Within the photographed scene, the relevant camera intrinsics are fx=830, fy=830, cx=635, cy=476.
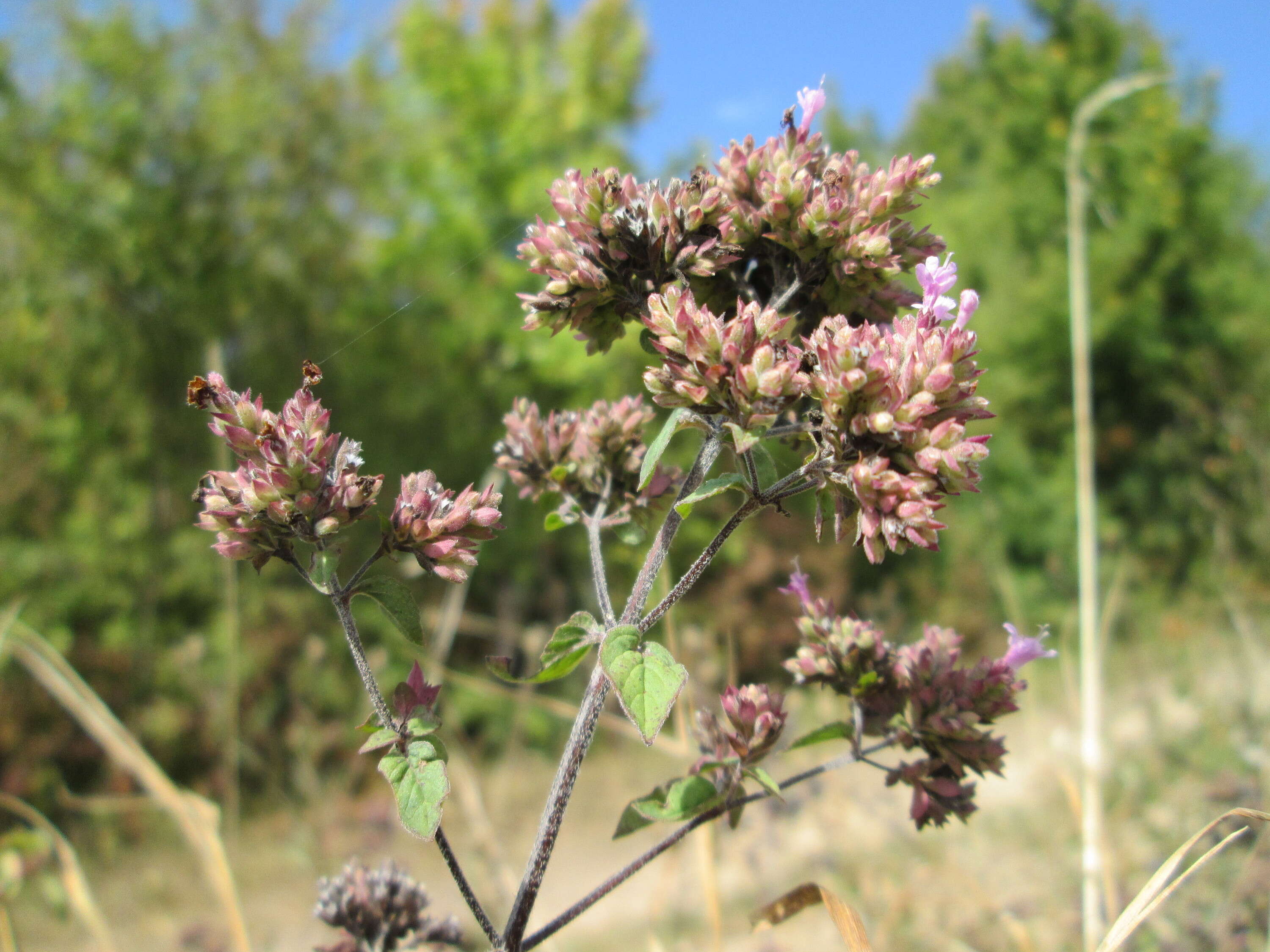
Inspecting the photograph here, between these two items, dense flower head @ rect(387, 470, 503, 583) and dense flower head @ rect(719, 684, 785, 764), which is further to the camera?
dense flower head @ rect(719, 684, 785, 764)

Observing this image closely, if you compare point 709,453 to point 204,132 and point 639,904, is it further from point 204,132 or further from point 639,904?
point 204,132

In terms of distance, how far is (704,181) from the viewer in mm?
1328

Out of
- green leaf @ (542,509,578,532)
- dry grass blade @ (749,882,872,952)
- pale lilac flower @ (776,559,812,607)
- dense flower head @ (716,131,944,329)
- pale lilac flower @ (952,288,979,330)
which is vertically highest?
dense flower head @ (716,131,944,329)

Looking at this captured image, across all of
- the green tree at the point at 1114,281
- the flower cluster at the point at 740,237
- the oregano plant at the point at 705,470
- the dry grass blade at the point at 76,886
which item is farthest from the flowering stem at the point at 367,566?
the green tree at the point at 1114,281

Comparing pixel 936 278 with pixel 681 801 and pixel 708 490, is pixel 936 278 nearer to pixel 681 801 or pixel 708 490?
pixel 708 490

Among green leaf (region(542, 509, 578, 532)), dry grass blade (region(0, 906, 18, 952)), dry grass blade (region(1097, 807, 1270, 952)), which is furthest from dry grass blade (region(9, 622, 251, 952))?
dry grass blade (region(1097, 807, 1270, 952))

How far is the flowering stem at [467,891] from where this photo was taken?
115 centimetres

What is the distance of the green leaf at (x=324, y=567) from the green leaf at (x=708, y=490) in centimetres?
50

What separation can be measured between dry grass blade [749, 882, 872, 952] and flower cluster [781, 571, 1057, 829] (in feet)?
0.73

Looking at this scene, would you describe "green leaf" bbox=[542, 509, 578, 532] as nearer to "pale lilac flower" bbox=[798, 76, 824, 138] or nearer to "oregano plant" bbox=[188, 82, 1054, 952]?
"oregano plant" bbox=[188, 82, 1054, 952]

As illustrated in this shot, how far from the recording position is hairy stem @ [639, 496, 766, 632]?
118 cm

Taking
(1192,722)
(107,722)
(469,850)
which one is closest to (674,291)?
(107,722)

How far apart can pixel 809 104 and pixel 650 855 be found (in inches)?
51.4

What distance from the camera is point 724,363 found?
46.5 inches
